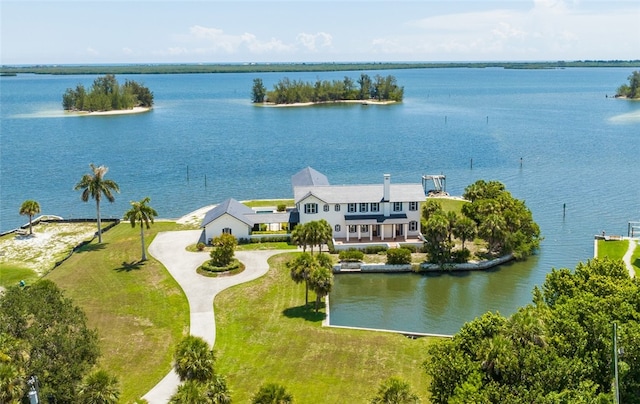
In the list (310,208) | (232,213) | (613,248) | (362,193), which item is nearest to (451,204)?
(362,193)

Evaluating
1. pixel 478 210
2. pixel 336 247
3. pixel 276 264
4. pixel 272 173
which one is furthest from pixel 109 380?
pixel 272 173

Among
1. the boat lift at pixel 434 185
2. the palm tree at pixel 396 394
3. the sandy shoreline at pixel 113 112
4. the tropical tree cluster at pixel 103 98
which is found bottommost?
the palm tree at pixel 396 394

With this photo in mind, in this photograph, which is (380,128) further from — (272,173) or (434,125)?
(272,173)

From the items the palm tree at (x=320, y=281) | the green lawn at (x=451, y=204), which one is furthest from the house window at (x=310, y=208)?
the green lawn at (x=451, y=204)

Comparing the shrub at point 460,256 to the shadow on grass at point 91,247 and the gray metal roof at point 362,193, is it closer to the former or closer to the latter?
the gray metal roof at point 362,193

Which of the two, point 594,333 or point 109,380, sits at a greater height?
point 594,333

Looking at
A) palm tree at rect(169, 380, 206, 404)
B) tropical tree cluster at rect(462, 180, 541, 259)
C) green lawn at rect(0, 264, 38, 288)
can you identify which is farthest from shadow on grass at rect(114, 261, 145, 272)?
tropical tree cluster at rect(462, 180, 541, 259)

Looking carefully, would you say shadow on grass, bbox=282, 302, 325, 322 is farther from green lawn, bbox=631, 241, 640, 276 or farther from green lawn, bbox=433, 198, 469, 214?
green lawn, bbox=433, 198, 469, 214
